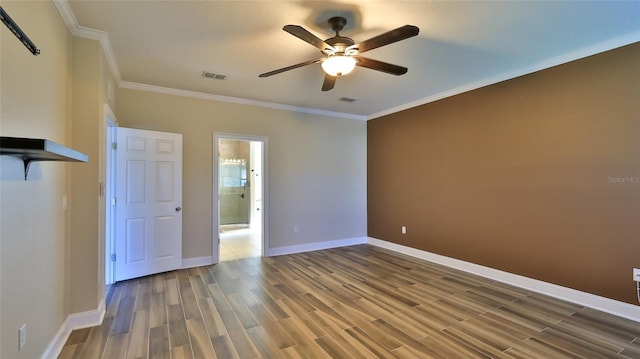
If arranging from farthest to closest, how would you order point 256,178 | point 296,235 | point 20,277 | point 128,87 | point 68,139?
point 256,178 → point 296,235 → point 128,87 → point 68,139 → point 20,277

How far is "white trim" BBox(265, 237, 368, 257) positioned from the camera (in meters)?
5.10

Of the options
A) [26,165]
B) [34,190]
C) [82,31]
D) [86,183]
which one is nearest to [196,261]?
[86,183]

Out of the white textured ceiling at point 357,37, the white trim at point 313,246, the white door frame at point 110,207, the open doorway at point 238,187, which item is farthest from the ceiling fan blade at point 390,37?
the open doorway at point 238,187

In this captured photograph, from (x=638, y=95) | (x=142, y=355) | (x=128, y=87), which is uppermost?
(x=128, y=87)

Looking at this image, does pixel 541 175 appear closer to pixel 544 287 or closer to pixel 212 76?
pixel 544 287

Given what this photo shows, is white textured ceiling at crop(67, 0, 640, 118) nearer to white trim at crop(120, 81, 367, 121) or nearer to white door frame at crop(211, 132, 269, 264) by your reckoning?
white trim at crop(120, 81, 367, 121)

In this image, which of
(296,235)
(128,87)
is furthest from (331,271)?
(128,87)

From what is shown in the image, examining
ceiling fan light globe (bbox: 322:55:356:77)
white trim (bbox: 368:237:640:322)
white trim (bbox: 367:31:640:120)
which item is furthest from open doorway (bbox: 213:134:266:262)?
ceiling fan light globe (bbox: 322:55:356:77)

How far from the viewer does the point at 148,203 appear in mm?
4008

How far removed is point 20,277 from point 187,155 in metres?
2.91

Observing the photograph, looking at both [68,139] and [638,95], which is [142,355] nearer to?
[68,139]

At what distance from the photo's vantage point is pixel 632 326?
104 inches

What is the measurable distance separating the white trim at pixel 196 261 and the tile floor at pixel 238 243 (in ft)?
0.88

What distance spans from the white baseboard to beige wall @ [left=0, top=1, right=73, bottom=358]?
81 millimetres
